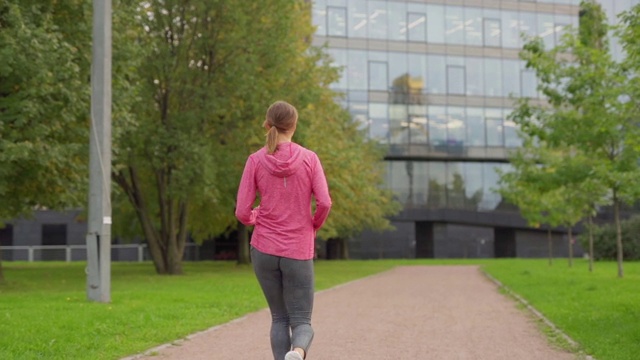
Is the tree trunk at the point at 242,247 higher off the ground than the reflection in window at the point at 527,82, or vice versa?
the reflection in window at the point at 527,82

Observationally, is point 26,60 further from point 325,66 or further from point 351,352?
point 325,66

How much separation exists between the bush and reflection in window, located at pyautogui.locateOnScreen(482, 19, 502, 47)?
1824cm

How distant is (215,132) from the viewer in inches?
1239

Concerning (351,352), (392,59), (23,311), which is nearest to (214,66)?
(23,311)

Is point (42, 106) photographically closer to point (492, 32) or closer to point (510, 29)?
point (492, 32)

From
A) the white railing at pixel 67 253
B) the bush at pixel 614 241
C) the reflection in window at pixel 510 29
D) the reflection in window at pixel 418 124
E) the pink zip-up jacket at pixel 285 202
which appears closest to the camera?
the pink zip-up jacket at pixel 285 202

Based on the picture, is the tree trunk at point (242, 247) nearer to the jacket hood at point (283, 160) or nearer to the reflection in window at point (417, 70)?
the reflection in window at point (417, 70)

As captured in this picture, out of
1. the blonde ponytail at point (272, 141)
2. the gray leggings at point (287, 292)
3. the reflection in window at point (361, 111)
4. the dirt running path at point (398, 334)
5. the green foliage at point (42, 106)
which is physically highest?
the reflection in window at point (361, 111)

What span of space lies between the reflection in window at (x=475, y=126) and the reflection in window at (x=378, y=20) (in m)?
7.55

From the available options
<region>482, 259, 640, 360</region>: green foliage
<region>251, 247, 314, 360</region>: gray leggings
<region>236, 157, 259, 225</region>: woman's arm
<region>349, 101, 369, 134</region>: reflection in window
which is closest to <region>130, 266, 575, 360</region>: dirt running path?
<region>482, 259, 640, 360</region>: green foliage

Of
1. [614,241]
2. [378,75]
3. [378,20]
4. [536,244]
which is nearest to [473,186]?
[536,244]

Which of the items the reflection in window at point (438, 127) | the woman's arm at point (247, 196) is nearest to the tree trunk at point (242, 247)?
the reflection in window at point (438, 127)

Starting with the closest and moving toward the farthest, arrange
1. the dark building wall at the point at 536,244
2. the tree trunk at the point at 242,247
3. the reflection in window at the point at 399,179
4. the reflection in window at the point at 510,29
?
the tree trunk at the point at 242,247 < the reflection in window at the point at 399,179 < the reflection in window at the point at 510,29 < the dark building wall at the point at 536,244

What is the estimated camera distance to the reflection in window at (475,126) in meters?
62.1
